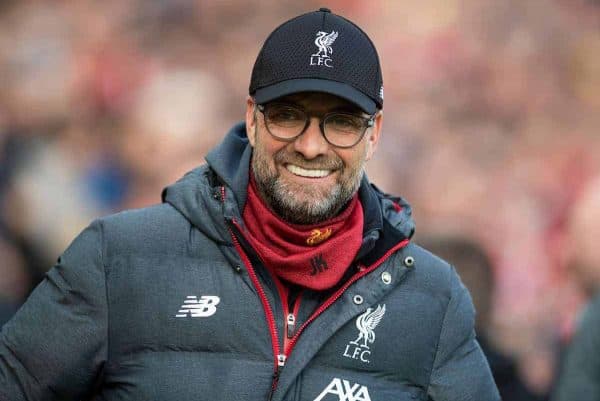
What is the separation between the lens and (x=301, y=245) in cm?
331

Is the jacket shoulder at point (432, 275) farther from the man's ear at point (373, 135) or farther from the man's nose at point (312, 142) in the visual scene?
the man's nose at point (312, 142)

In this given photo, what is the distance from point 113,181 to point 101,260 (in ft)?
8.65

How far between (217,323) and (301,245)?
33 centimetres

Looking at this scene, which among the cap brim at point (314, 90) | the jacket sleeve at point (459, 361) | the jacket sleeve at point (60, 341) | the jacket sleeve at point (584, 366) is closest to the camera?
the jacket sleeve at point (60, 341)

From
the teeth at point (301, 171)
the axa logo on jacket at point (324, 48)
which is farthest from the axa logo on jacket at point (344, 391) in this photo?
the axa logo on jacket at point (324, 48)

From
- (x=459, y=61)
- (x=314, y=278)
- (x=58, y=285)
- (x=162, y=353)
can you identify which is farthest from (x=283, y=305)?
(x=459, y=61)

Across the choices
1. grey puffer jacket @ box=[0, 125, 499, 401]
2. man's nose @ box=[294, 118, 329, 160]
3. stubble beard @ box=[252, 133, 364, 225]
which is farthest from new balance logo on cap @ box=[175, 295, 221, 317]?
man's nose @ box=[294, 118, 329, 160]

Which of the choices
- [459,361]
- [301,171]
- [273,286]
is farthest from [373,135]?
[459,361]

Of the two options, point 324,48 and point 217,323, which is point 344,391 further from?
point 324,48

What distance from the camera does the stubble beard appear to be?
3277 millimetres

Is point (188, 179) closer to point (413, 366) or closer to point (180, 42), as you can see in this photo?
point (413, 366)

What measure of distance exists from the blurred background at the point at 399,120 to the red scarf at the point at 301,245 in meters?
2.49

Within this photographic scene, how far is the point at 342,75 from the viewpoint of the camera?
3268mm

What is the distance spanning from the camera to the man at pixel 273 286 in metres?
3.11
